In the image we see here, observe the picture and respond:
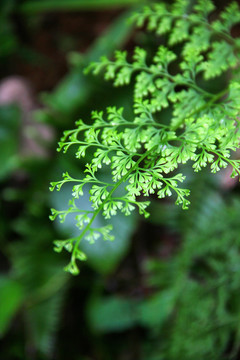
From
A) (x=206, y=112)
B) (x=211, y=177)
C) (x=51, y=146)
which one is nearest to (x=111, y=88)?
(x=51, y=146)

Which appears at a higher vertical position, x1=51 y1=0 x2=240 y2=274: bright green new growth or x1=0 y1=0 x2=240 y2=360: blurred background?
x1=51 y1=0 x2=240 y2=274: bright green new growth

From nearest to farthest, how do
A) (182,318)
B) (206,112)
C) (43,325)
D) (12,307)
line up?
1. (206,112)
2. (182,318)
3. (12,307)
4. (43,325)

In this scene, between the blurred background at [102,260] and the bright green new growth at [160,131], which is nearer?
the bright green new growth at [160,131]

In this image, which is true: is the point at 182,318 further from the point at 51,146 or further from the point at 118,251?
the point at 51,146

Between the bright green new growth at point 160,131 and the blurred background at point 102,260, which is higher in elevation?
the bright green new growth at point 160,131

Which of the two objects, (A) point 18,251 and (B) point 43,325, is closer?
(B) point 43,325

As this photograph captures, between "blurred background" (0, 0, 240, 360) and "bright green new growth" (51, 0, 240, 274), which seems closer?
"bright green new growth" (51, 0, 240, 274)

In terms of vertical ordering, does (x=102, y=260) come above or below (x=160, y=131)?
below

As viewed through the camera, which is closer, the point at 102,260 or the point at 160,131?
the point at 160,131
